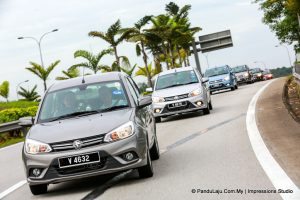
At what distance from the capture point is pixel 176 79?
19.5 m

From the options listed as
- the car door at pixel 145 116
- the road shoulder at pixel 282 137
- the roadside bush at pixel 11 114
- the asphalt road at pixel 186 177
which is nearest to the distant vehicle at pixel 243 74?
the roadside bush at pixel 11 114

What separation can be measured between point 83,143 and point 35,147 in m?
0.65

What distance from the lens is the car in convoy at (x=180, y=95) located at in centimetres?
1847

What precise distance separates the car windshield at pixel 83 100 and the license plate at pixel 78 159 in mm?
1121

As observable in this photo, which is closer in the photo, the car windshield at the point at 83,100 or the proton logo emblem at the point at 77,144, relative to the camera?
the proton logo emblem at the point at 77,144

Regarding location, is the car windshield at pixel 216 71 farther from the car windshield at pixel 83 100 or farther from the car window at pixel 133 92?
the car windshield at pixel 83 100

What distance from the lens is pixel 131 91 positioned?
923cm

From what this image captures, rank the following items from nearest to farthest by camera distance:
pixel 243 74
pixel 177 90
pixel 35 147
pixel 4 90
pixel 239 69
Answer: pixel 35 147 < pixel 177 90 < pixel 243 74 < pixel 239 69 < pixel 4 90

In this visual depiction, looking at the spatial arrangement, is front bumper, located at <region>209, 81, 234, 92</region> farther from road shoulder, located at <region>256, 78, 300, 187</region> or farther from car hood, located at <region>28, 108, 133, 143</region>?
car hood, located at <region>28, 108, 133, 143</region>

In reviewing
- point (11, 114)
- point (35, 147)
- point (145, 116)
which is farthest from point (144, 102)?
point (11, 114)

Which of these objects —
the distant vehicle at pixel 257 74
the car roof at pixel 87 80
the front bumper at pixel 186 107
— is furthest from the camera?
the distant vehicle at pixel 257 74

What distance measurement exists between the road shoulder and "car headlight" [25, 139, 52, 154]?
295 cm

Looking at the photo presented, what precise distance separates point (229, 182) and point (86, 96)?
275 cm

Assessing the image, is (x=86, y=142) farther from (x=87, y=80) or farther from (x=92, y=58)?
(x=92, y=58)
